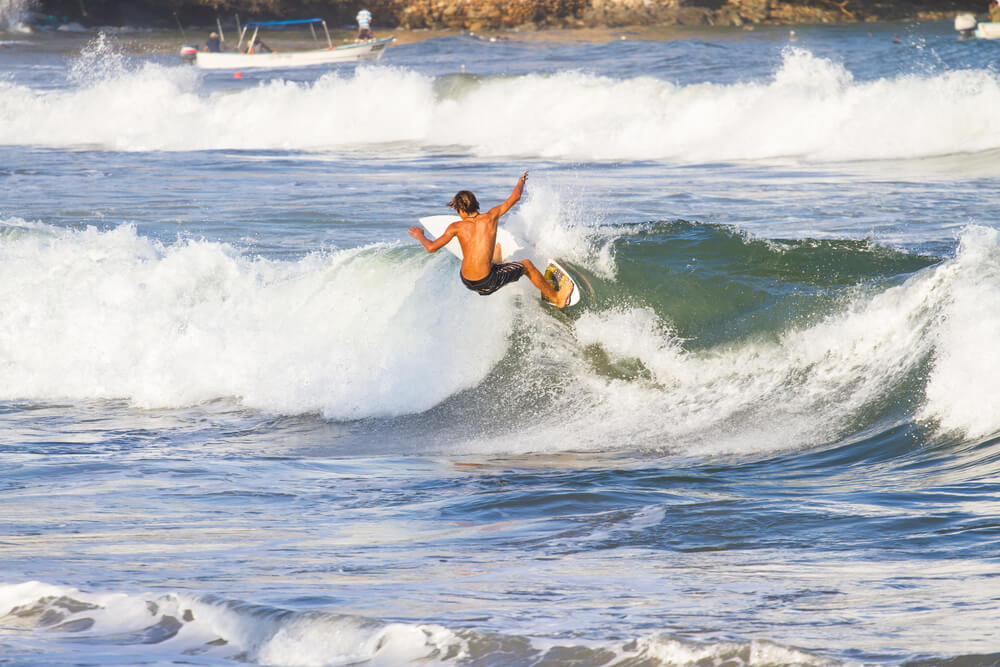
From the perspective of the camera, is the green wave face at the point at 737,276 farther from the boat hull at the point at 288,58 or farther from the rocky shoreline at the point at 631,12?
the rocky shoreline at the point at 631,12

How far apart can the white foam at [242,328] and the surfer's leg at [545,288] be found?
1.40ft

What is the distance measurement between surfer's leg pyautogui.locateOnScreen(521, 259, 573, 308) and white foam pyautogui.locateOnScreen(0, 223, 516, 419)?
43 cm

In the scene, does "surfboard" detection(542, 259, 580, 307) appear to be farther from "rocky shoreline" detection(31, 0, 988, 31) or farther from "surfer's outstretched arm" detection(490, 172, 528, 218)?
"rocky shoreline" detection(31, 0, 988, 31)

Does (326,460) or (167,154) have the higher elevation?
(167,154)


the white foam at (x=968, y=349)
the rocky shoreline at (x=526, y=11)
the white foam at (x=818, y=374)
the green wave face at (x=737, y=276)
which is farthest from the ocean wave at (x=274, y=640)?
the rocky shoreline at (x=526, y=11)

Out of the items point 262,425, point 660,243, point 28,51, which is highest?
point 28,51

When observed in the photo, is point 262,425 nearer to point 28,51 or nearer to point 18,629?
point 18,629

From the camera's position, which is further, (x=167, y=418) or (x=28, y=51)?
(x=28, y=51)

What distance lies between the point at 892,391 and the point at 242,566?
477 cm

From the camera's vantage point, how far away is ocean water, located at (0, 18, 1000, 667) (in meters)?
4.20

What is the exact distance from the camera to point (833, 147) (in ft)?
69.0

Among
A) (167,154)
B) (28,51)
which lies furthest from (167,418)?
(28,51)

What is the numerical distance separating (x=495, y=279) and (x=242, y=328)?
113 inches

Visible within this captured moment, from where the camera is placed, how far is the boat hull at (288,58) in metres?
46.1
